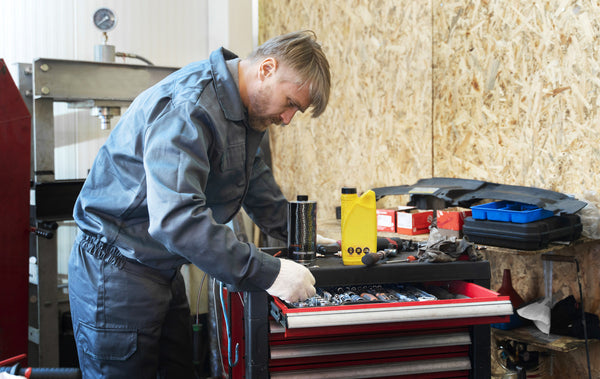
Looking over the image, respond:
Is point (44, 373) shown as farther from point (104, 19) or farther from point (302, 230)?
point (104, 19)

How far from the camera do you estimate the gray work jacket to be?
109 centimetres

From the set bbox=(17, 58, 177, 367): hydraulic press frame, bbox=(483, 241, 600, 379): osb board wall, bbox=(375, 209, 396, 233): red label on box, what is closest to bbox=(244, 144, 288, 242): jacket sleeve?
bbox=(375, 209, 396, 233): red label on box

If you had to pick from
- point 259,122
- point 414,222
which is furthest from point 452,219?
point 259,122

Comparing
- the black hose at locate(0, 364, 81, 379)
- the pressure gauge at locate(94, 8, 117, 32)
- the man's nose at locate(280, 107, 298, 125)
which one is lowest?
the black hose at locate(0, 364, 81, 379)

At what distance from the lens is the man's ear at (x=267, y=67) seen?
1258 mm

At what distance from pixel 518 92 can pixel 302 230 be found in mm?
1153

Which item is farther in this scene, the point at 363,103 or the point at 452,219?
the point at 363,103

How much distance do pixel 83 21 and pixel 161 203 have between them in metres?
2.78

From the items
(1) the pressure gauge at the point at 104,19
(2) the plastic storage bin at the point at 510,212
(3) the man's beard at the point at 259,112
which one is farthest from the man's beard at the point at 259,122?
(1) the pressure gauge at the point at 104,19

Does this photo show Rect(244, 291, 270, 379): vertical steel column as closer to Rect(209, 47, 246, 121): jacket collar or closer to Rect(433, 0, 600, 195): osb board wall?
Rect(209, 47, 246, 121): jacket collar

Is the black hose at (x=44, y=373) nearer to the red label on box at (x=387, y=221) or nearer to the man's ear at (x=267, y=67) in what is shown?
the man's ear at (x=267, y=67)

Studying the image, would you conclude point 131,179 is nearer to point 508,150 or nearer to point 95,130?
point 508,150

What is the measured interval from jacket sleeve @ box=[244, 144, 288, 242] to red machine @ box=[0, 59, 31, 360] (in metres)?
1.14

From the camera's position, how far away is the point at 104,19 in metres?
2.63
